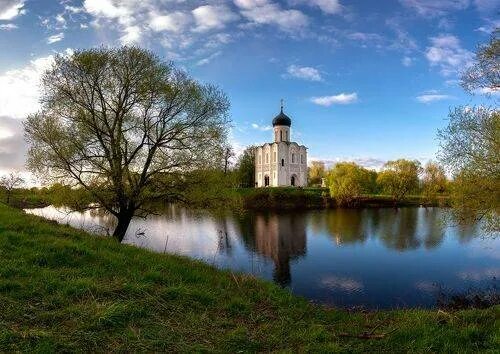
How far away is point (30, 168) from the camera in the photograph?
17.4 meters

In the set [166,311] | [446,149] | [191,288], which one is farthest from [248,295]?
[446,149]

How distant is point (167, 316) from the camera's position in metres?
6.85

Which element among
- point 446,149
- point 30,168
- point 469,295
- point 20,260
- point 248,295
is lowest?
point 469,295

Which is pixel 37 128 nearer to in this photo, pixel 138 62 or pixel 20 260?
pixel 138 62

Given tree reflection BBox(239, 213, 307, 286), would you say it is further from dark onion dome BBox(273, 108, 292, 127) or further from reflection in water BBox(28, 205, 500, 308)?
dark onion dome BBox(273, 108, 292, 127)

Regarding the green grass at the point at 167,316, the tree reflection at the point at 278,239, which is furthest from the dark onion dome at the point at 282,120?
the green grass at the point at 167,316

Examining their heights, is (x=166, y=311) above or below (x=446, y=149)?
below

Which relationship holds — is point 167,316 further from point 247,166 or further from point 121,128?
point 247,166

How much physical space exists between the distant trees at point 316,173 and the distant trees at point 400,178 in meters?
41.3

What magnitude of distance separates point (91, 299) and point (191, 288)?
2.19 metres

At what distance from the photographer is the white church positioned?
89812 millimetres

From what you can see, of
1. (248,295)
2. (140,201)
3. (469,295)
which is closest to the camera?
(248,295)

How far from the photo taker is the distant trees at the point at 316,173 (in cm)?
11852

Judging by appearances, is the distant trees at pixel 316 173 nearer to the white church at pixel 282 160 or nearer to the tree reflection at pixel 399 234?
the white church at pixel 282 160
